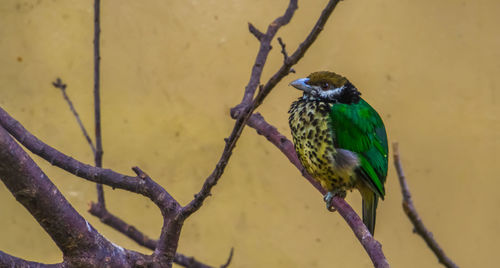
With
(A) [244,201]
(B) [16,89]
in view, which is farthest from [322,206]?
(B) [16,89]

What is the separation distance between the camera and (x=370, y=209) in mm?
1717

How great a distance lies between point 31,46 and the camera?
2371 millimetres

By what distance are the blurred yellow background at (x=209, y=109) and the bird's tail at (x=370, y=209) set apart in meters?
0.58

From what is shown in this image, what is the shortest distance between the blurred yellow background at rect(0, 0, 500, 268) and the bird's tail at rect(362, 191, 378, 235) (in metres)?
0.58

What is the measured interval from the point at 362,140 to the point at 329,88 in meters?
0.18

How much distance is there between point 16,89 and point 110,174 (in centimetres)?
119

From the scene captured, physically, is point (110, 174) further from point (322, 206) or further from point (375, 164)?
point (322, 206)

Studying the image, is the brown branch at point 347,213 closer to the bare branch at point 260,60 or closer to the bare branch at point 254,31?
the bare branch at point 260,60

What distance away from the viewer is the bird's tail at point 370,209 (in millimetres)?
1693

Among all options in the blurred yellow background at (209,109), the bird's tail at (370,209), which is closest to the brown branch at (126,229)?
the blurred yellow background at (209,109)

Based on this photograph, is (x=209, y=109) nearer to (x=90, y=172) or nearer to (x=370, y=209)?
(x=370, y=209)

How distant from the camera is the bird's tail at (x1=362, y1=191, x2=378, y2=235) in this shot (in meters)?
1.69

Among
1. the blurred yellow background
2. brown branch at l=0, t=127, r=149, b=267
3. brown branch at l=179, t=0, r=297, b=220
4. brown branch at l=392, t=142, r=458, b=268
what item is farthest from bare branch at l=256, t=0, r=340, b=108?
the blurred yellow background

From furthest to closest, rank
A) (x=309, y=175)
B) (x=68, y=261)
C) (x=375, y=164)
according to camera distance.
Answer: (x=309, y=175)
(x=375, y=164)
(x=68, y=261)
